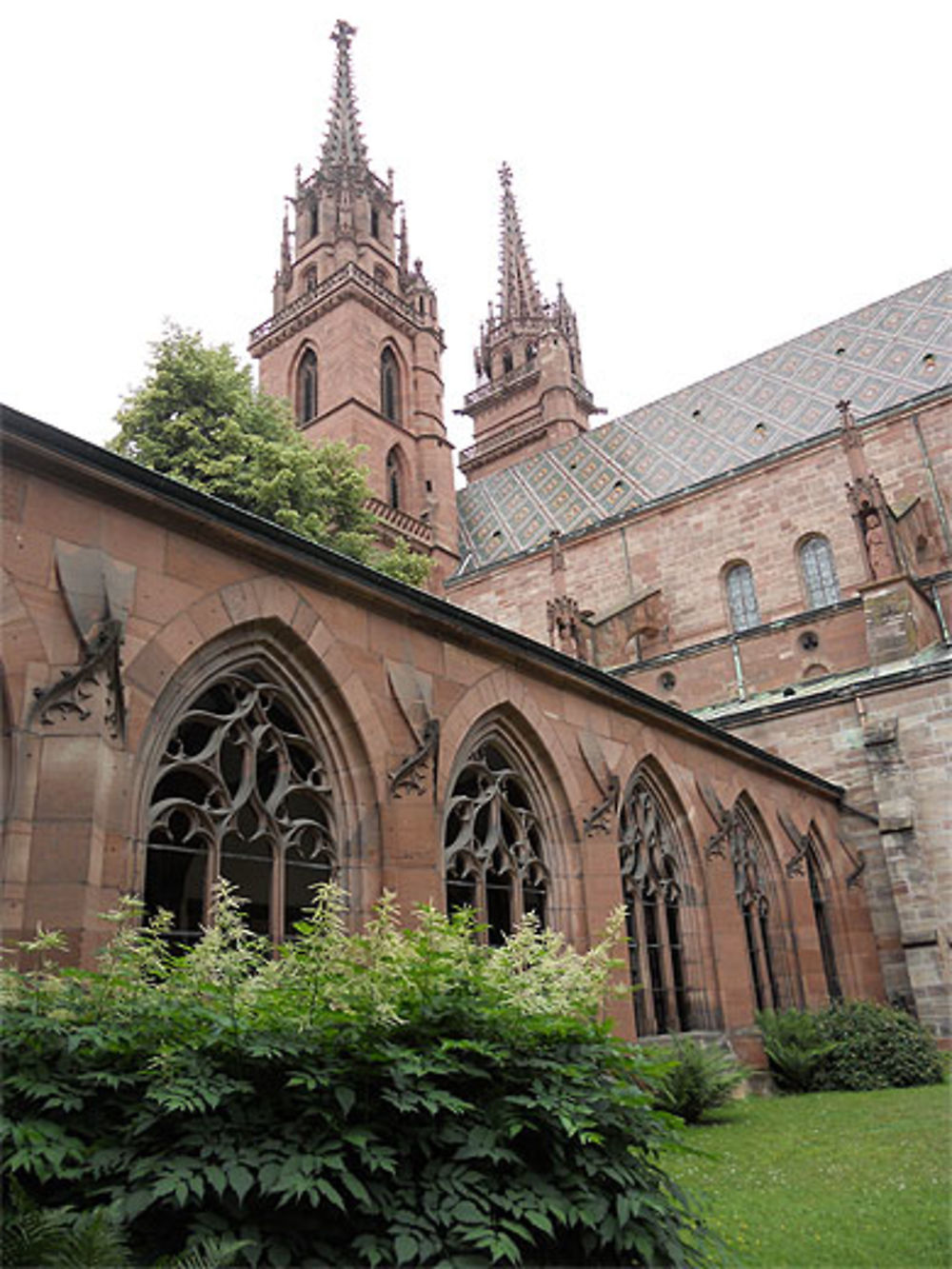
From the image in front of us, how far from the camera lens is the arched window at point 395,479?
122ft

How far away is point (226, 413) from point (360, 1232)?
19570mm

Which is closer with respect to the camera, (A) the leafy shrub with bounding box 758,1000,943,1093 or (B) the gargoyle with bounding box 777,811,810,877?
(A) the leafy shrub with bounding box 758,1000,943,1093

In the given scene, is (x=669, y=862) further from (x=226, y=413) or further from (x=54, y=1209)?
(x=226, y=413)

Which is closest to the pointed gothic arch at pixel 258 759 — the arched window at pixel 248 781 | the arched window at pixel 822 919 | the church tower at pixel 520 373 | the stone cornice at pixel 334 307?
the arched window at pixel 248 781

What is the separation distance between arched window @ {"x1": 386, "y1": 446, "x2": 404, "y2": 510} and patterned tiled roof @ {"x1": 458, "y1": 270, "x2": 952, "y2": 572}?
Result: 3106 millimetres

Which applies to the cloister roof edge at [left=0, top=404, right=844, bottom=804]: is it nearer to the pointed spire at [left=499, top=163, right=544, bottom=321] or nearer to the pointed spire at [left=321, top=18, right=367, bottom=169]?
the pointed spire at [left=321, top=18, right=367, bottom=169]

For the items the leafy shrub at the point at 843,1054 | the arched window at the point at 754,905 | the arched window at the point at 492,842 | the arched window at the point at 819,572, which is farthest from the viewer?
the arched window at the point at 819,572

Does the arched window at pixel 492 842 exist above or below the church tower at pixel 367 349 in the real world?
below

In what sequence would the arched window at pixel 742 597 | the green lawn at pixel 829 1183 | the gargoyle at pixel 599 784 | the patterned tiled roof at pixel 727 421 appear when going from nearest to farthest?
the green lawn at pixel 829 1183 → the gargoyle at pixel 599 784 → the arched window at pixel 742 597 → the patterned tiled roof at pixel 727 421

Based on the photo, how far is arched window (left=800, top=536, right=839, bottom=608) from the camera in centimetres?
2634

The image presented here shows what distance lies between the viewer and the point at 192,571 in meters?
6.93

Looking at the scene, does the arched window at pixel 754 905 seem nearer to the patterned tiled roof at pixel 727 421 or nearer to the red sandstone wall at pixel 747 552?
the red sandstone wall at pixel 747 552

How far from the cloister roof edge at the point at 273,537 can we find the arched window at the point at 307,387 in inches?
1137

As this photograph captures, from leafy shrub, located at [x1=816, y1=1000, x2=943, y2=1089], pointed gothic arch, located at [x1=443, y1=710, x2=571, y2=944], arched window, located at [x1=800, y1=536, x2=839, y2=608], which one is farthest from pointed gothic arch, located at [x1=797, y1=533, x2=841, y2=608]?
pointed gothic arch, located at [x1=443, y1=710, x2=571, y2=944]
